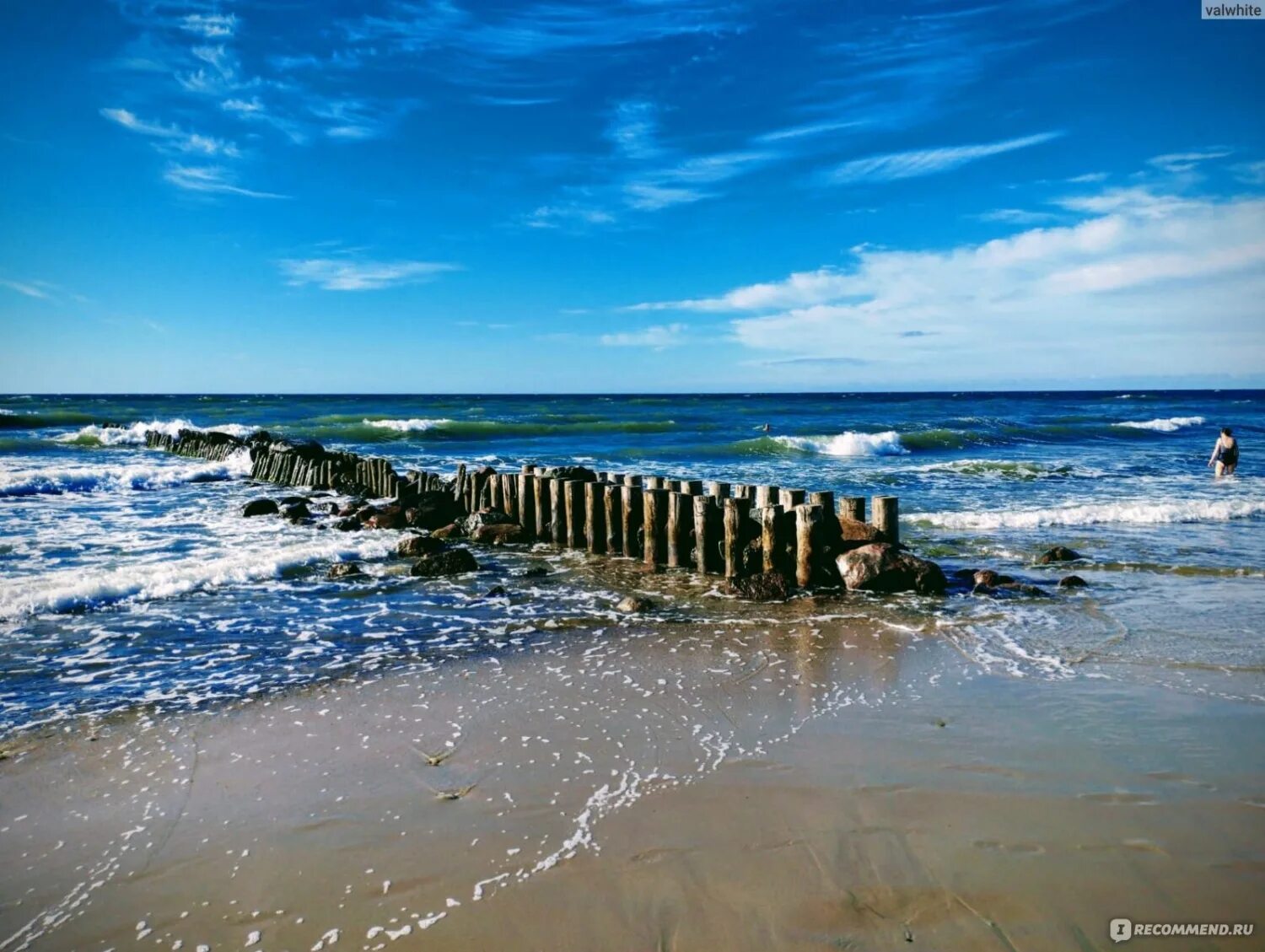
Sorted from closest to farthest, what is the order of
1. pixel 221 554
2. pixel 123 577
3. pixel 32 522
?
pixel 123 577 < pixel 221 554 < pixel 32 522

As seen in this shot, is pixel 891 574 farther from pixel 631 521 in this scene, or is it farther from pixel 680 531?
pixel 631 521

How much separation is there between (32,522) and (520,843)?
14.2m

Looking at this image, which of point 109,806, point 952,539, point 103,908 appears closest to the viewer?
point 103,908

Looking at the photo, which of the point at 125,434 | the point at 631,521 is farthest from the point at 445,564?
the point at 125,434

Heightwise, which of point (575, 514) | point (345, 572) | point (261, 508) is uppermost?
point (575, 514)

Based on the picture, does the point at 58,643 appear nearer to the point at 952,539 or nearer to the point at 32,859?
the point at 32,859

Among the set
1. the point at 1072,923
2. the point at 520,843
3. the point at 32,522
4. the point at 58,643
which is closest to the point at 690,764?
the point at 520,843

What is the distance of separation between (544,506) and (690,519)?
2933 millimetres

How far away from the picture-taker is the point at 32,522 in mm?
13883

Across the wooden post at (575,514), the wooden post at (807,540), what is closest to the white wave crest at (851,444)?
the wooden post at (575,514)

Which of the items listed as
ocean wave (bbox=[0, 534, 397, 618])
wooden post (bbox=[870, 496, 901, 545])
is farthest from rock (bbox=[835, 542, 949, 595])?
ocean wave (bbox=[0, 534, 397, 618])

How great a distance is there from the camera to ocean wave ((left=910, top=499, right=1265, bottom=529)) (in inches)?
533

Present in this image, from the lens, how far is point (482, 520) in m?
12.7

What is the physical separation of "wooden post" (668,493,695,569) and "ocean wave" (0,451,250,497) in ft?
48.7
